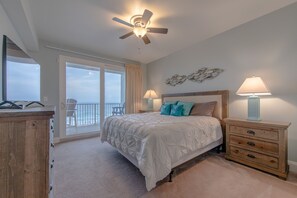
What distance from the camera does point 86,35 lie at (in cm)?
308

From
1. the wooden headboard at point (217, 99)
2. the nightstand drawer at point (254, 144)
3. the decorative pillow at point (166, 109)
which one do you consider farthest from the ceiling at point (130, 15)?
the nightstand drawer at point (254, 144)

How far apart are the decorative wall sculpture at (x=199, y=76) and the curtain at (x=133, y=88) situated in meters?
1.32

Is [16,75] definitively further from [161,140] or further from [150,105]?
[150,105]

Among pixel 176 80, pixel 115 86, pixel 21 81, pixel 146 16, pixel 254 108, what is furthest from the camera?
pixel 115 86

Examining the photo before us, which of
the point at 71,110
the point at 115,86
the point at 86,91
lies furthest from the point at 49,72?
the point at 115,86

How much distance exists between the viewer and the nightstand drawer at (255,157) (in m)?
1.99

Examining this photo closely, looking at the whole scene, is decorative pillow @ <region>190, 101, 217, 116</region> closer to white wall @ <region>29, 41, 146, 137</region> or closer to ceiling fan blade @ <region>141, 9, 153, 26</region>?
ceiling fan blade @ <region>141, 9, 153, 26</region>

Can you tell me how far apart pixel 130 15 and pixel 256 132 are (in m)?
2.82

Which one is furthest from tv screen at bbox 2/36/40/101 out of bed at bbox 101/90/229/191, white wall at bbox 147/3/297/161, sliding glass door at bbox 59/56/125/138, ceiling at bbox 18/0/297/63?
white wall at bbox 147/3/297/161

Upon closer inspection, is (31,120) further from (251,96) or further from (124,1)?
(251,96)

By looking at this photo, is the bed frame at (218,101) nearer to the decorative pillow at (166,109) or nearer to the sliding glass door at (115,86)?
the decorative pillow at (166,109)

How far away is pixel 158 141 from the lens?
5.56ft

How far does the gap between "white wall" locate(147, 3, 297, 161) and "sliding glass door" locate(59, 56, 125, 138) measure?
2.77 metres

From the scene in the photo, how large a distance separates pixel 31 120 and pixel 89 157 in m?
2.10
